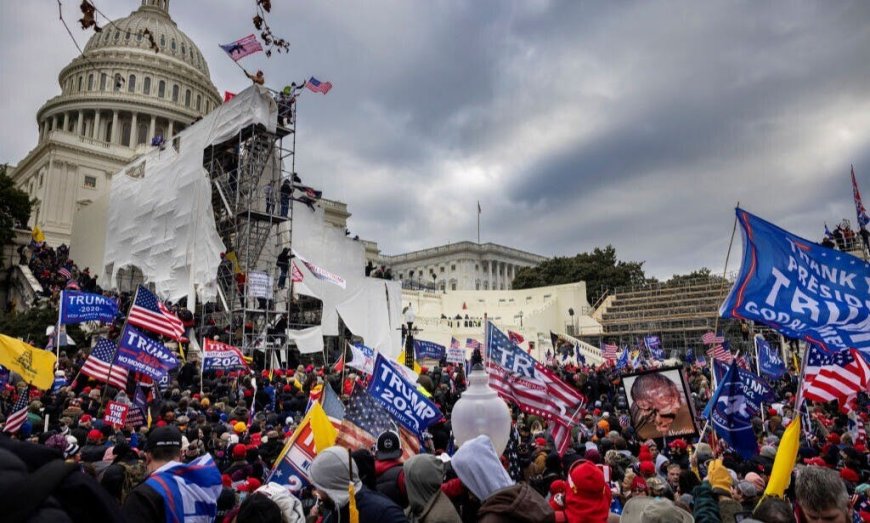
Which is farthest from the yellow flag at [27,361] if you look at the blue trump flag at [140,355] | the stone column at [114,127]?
the stone column at [114,127]

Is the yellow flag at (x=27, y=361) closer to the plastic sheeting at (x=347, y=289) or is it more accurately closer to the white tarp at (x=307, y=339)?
the white tarp at (x=307, y=339)

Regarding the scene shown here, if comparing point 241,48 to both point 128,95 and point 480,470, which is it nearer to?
point 480,470

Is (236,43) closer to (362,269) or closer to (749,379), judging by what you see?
(362,269)

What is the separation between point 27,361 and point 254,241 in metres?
20.3

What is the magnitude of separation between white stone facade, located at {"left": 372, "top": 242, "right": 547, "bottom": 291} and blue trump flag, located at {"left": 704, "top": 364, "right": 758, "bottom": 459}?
296 ft

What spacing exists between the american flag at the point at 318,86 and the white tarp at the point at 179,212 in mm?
1958

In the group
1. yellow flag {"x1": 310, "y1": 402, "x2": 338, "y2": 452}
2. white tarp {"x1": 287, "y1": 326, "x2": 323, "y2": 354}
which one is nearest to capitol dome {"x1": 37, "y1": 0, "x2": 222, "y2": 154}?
white tarp {"x1": 287, "y1": 326, "x2": 323, "y2": 354}

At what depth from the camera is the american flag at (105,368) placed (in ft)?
31.2

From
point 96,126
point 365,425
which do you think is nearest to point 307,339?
point 365,425

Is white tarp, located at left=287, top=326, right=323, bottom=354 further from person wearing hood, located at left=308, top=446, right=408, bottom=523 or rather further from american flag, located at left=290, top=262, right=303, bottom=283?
person wearing hood, located at left=308, top=446, right=408, bottom=523

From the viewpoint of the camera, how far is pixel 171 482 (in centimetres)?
306

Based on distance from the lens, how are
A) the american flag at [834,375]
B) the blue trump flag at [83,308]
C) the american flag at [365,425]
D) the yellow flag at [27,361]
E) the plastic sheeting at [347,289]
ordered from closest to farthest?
1. the american flag at [365,425]
2. the american flag at [834,375]
3. the yellow flag at [27,361]
4. the blue trump flag at [83,308]
5. the plastic sheeting at [347,289]

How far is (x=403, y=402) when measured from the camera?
21.6 feet

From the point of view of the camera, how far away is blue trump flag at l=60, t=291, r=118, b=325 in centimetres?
1302
